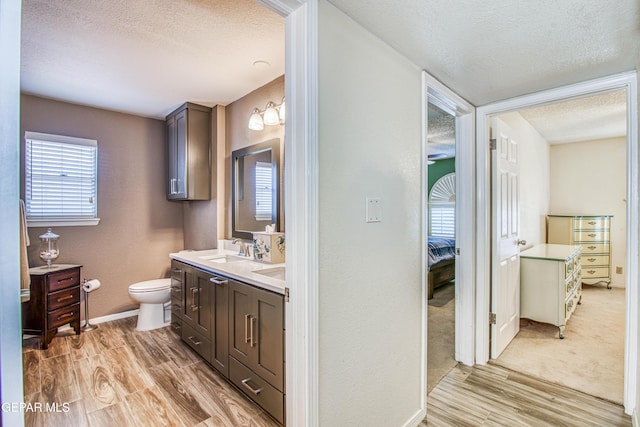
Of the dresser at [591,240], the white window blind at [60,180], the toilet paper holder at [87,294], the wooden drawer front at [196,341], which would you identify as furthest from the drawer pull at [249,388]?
the dresser at [591,240]

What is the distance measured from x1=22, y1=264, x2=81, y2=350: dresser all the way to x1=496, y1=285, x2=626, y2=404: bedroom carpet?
13.1ft

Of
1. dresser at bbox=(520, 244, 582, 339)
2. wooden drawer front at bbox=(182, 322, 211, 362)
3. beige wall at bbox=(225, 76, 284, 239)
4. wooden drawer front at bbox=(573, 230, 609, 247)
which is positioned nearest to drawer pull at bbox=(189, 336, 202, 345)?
wooden drawer front at bbox=(182, 322, 211, 362)

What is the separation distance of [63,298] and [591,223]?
7003 mm

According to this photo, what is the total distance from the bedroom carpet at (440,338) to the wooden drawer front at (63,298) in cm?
335

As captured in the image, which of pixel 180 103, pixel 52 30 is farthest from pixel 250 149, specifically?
pixel 52 30

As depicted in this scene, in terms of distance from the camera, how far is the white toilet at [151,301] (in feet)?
9.82

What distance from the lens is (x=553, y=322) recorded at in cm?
293

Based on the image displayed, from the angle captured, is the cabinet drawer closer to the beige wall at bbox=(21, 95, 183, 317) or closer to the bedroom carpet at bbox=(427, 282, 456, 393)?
the bedroom carpet at bbox=(427, 282, 456, 393)

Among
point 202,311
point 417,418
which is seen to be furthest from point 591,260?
point 202,311

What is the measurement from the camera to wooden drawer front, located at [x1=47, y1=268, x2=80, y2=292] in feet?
8.90

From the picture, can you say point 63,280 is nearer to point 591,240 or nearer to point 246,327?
point 246,327

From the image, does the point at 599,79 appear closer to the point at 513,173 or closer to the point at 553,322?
the point at 513,173

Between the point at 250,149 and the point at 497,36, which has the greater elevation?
the point at 497,36

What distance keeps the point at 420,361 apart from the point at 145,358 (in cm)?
223
